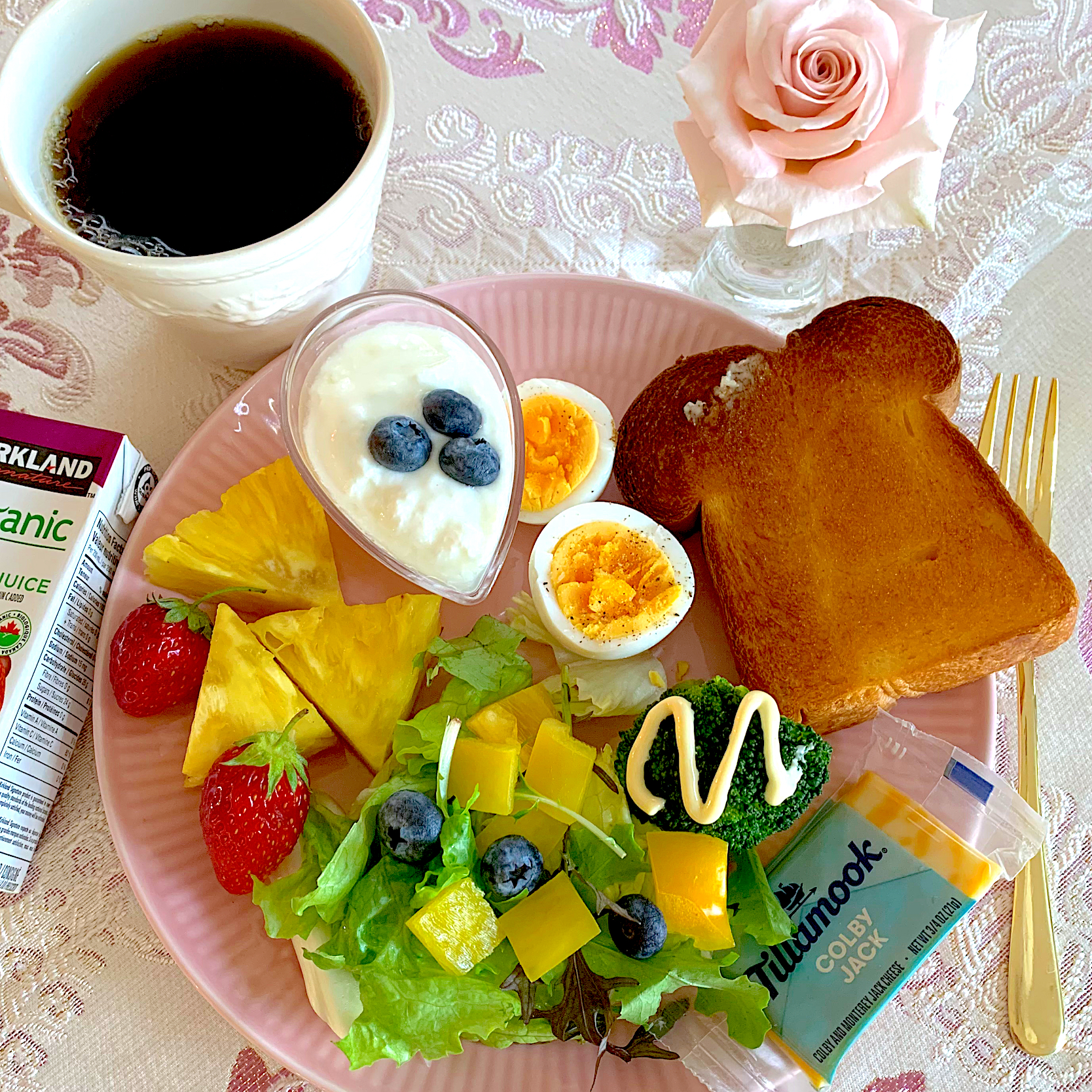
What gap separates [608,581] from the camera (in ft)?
5.11

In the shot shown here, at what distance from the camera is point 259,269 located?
4.28 feet

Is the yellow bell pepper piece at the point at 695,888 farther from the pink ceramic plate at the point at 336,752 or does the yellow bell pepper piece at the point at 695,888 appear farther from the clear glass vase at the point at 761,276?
the clear glass vase at the point at 761,276

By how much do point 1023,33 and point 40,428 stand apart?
2.09m

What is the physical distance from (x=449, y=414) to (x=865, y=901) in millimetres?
977

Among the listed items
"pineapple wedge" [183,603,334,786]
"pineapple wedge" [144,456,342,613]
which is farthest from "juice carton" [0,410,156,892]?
"pineapple wedge" [183,603,334,786]

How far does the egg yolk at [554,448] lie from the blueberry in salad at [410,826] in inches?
21.5

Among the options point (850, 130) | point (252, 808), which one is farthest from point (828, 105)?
point (252, 808)

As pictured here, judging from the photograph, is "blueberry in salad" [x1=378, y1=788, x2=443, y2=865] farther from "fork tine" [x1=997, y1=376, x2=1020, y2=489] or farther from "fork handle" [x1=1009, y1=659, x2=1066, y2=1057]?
"fork tine" [x1=997, y1=376, x2=1020, y2=489]

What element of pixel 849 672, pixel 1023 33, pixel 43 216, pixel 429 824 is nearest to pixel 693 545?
pixel 849 672

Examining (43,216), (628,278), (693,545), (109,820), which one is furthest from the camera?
(628,278)

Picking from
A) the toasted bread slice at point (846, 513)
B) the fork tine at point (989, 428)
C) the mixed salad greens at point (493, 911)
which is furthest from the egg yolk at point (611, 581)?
the fork tine at point (989, 428)

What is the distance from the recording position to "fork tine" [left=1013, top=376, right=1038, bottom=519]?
66.5 inches

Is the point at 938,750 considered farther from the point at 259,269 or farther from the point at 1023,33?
the point at 1023,33

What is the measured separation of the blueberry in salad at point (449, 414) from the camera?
58.3 inches
